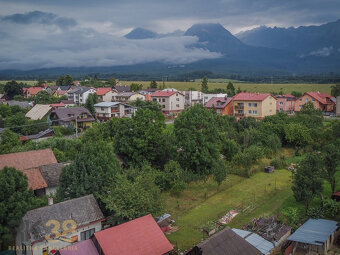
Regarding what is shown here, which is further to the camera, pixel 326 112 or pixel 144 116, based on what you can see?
pixel 326 112

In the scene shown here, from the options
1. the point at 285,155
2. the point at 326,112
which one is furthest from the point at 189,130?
the point at 326,112

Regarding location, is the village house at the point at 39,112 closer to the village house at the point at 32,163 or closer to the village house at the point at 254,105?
the village house at the point at 32,163

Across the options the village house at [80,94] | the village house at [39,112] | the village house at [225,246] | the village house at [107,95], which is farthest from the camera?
the village house at [80,94]

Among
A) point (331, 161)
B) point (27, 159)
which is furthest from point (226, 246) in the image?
point (27, 159)

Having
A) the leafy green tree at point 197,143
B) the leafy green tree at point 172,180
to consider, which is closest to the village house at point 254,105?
the leafy green tree at point 197,143

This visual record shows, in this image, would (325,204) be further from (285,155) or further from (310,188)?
(285,155)

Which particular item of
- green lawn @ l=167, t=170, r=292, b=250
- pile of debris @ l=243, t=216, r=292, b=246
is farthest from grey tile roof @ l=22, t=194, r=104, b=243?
pile of debris @ l=243, t=216, r=292, b=246
